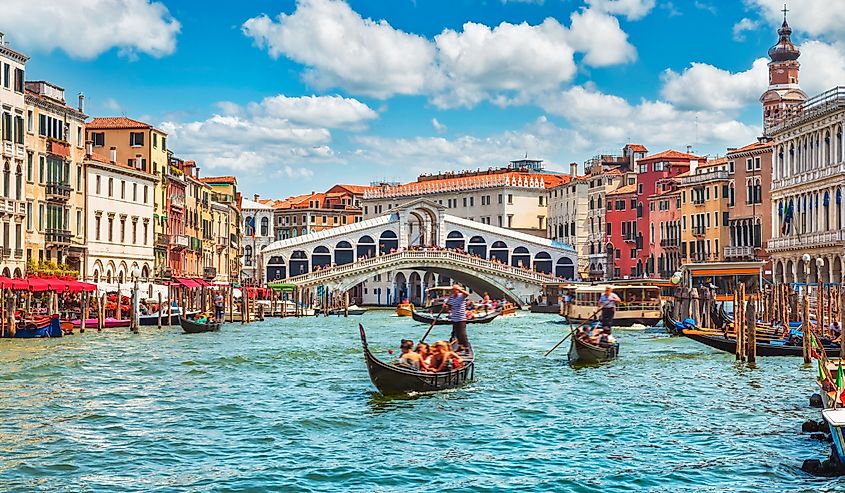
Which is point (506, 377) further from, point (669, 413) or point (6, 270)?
point (6, 270)

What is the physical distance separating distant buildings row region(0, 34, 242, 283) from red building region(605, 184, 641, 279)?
1833cm

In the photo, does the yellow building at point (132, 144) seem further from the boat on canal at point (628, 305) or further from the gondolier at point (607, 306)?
the gondolier at point (607, 306)

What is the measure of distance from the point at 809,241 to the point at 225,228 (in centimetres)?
2786

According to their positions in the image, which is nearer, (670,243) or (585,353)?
(585,353)

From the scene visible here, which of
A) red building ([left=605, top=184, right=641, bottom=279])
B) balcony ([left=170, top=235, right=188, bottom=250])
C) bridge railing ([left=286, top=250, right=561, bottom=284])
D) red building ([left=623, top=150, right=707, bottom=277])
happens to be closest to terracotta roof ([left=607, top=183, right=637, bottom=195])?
red building ([left=605, top=184, right=641, bottom=279])

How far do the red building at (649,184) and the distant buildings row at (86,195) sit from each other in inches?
714

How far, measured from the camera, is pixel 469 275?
52.0 meters

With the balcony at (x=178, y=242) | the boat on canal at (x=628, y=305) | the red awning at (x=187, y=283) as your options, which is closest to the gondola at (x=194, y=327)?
the red awning at (x=187, y=283)

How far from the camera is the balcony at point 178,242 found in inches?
1691

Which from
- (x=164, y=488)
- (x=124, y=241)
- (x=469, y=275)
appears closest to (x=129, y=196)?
(x=124, y=241)

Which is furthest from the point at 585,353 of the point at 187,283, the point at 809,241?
the point at 187,283

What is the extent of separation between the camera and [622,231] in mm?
56688

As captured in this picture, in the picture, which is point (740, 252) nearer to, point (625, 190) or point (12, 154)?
point (625, 190)

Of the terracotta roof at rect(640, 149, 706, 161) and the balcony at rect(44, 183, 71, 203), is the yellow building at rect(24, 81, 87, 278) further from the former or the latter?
the terracotta roof at rect(640, 149, 706, 161)
